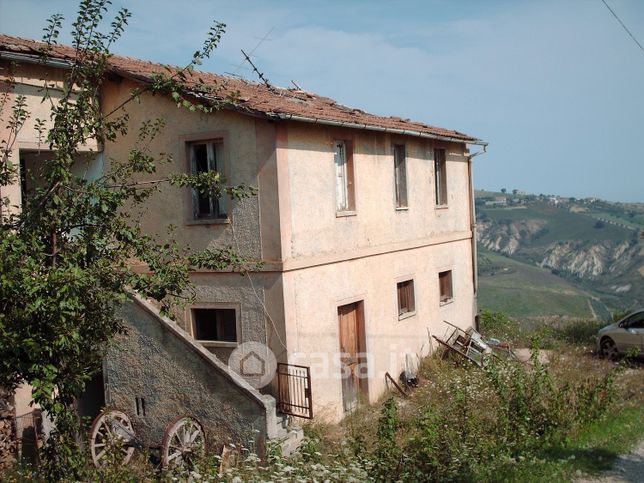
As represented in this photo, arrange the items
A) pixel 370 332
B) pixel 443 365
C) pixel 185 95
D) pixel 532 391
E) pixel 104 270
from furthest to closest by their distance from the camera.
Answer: pixel 443 365 → pixel 370 332 → pixel 185 95 → pixel 532 391 → pixel 104 270

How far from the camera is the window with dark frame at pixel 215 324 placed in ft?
38.5

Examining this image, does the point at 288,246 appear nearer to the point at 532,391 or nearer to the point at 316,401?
the point at 316,401

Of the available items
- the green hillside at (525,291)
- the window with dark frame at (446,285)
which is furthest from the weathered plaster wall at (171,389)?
the green hillside at (525,291)

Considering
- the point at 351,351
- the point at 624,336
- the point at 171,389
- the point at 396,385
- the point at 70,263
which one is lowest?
the point at 396,385

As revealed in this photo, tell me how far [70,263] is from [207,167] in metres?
6.02

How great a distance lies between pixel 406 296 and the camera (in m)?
15.2

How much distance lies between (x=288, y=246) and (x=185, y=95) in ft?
9.97

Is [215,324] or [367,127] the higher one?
[367,127]

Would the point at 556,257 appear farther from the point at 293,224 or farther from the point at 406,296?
the point at 293,224

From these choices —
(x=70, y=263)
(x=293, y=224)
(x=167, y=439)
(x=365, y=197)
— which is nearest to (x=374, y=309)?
(x=365, y=197)

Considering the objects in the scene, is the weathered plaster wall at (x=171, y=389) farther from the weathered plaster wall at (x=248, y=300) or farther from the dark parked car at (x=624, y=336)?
the dark parked car at (x=624, y=336)

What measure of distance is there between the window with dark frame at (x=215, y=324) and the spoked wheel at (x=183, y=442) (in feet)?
6.70

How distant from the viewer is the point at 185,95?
438 inches

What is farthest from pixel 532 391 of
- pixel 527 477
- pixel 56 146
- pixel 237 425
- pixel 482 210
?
pixel 482 210
